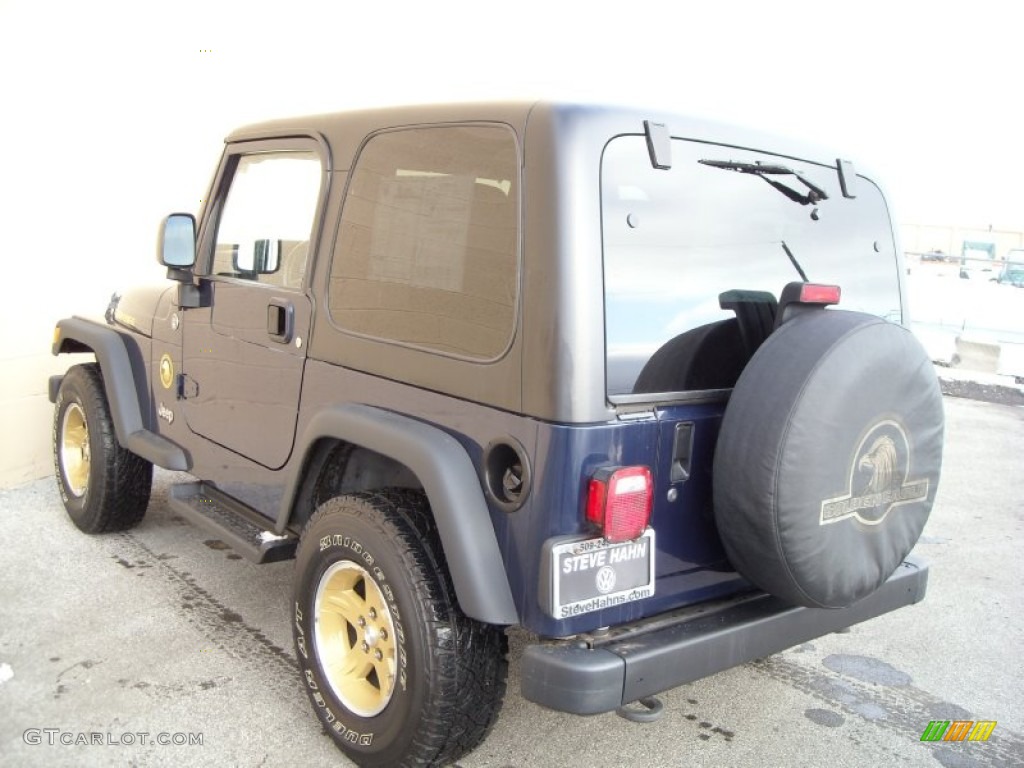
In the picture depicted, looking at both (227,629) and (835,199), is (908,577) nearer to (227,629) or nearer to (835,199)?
(835,199)

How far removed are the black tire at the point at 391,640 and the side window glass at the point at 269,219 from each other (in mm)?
977

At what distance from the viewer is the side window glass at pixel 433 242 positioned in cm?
242

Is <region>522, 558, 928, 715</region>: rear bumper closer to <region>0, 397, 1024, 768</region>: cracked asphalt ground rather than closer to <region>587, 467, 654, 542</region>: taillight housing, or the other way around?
<region>587, 467, 654, 542</region>: taillight housing

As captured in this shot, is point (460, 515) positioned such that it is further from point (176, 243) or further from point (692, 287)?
point (176, 243)

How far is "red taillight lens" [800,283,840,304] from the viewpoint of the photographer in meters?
2.54

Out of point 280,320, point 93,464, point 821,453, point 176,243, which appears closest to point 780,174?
point 821,453

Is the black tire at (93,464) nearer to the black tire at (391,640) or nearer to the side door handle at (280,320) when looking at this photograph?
the side door handle at (280,320)

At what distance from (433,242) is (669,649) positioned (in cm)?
130

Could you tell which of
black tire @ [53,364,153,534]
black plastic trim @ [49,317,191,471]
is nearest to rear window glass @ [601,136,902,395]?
black plastic trim @ [49,317,191,471]

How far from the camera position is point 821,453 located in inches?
91.8

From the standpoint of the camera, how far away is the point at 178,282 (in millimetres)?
3844

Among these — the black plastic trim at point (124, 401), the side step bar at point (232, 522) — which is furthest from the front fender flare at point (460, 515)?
the black plastic trim at point (124, 401)

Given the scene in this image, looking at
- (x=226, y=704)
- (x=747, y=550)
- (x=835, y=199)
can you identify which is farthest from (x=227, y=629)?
(x=835, y=199)

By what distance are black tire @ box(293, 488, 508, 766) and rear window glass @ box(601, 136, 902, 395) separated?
0.74 m
